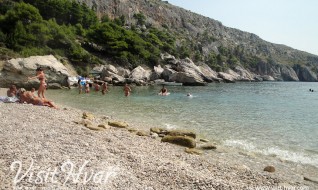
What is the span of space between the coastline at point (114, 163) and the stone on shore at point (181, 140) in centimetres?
128

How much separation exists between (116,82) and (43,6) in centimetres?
4030

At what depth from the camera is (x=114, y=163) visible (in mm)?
7480

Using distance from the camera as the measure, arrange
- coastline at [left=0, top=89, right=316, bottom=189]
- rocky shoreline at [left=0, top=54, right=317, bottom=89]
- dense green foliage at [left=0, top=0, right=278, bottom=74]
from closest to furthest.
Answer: coastline at [left=0, top=89, right=316, bottom=189], rocky shoreline at [left=0, top=54, right=317, bottom=89], dense green foliage at [left=0, top=0, right=278, bottom=74]

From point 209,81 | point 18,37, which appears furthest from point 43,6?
point 209,81

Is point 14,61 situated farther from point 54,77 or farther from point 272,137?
point 272,137

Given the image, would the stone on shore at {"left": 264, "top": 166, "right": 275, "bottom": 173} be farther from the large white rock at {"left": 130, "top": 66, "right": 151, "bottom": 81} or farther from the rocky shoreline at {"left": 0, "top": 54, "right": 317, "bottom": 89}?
the large white rock at {"left": 130, "top": 66, "right": 151, "bottom": 81}

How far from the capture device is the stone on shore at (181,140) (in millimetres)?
11430

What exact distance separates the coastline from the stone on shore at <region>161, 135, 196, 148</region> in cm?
128

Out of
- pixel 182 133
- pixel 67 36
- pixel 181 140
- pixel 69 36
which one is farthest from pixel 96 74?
pixel 181 140

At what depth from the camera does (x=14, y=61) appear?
102 ft

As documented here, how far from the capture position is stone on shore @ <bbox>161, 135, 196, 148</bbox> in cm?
1143

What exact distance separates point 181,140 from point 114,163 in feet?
15.3

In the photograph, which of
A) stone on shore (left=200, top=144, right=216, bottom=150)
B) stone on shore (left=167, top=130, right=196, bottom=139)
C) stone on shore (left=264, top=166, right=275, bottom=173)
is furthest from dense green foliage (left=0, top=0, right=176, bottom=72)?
stone on shore (left=264, top=166, right=275, bottom=173)

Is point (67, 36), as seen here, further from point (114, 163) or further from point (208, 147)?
point (114, 163)
